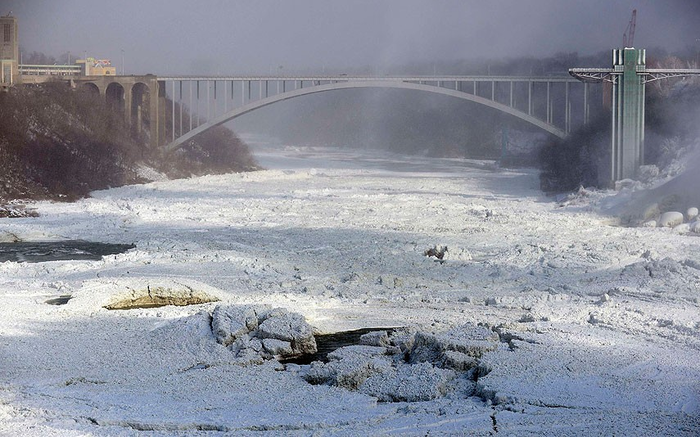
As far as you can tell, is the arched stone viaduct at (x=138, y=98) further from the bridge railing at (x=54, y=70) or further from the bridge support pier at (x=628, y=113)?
the bridge support pier at (x=628, y=113)

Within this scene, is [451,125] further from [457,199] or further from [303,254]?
[303,254]

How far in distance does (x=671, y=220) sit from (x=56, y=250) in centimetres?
1331

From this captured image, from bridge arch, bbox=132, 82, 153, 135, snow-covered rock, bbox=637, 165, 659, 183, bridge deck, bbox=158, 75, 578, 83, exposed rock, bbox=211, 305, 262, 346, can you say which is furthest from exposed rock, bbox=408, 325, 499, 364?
bridge arch, bbox=132, 82, 153, 135

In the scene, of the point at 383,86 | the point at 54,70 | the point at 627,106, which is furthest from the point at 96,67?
the point at 627,106

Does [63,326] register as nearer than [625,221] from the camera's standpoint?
Yes

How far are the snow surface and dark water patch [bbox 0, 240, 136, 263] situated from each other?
2.64ft

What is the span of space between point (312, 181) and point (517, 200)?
43.0 ft

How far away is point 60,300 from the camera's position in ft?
49.0

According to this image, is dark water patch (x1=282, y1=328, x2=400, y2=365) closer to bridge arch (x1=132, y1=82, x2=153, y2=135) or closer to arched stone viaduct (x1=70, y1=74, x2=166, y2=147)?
arched stone viaduct (x1=70, y1=74, x2=166, y2=147)

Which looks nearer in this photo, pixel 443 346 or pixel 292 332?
pixel 443 346

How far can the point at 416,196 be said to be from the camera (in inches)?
1371

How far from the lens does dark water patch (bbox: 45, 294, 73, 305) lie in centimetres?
1470

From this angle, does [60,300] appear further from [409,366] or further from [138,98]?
[138,98]

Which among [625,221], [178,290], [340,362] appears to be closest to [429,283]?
[178,290]
